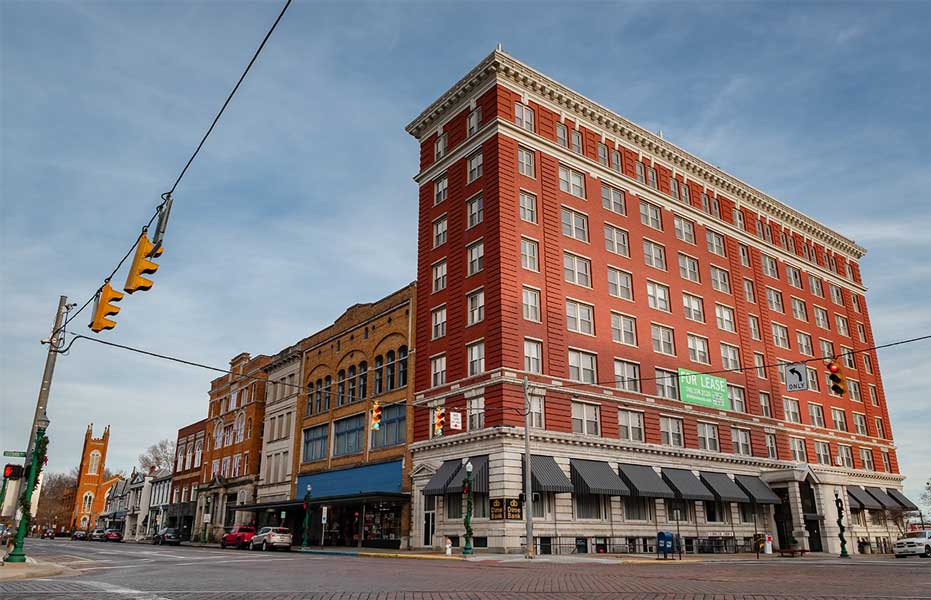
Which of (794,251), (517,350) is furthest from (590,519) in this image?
(794,251)

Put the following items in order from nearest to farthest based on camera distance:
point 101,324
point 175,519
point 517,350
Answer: point 101,324, point 517,350, point 175,519

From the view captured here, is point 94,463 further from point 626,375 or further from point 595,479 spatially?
point 595,479

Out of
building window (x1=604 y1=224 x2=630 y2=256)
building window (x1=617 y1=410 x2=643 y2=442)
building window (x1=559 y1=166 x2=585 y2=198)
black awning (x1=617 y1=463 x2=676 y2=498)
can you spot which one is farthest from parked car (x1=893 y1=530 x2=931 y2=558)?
building window (x1=559 y1=166 x2=585 y2=198)

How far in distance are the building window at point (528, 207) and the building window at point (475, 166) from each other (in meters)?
3.36

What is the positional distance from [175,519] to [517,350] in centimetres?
6385

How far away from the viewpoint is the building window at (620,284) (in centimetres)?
4691

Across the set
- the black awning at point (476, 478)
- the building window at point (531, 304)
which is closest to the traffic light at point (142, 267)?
the black awning at point (476, 478)

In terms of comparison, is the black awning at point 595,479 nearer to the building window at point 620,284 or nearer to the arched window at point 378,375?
the building window at point 620,284

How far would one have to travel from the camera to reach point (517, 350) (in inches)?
1561

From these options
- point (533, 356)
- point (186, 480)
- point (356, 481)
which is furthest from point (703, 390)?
point (186, 480)

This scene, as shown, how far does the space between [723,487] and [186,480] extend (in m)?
63.8

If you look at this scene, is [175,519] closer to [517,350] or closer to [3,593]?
[517,350]

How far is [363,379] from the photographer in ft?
176

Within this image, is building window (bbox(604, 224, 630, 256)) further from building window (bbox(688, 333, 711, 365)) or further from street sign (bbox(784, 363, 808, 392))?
street sign (bbox(784, 363, 808, 392))
